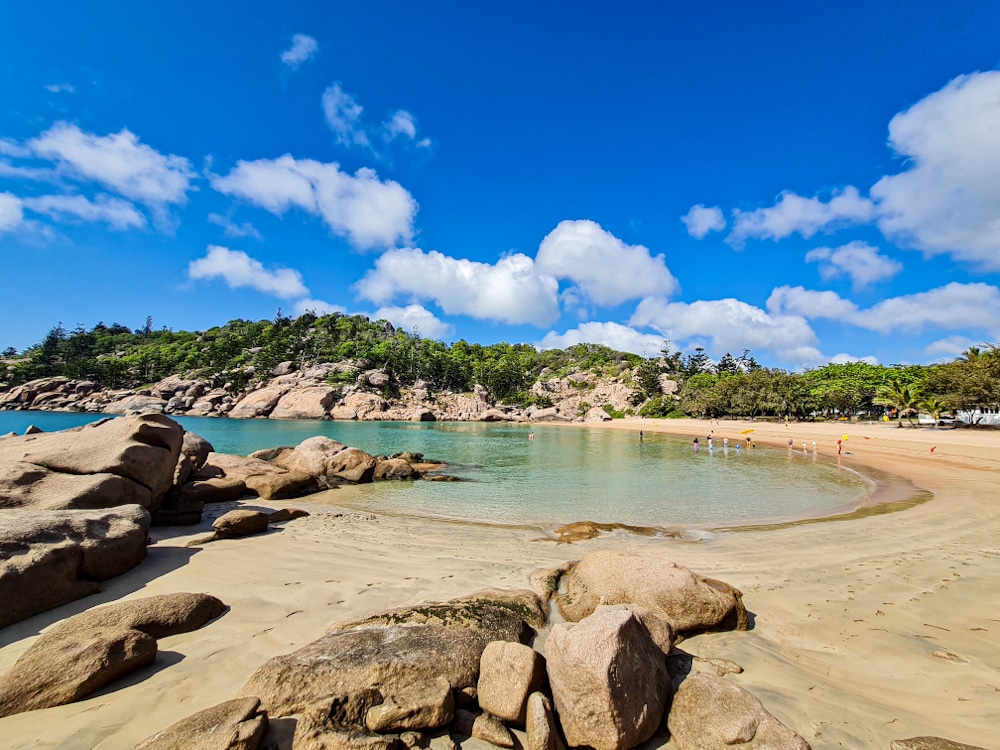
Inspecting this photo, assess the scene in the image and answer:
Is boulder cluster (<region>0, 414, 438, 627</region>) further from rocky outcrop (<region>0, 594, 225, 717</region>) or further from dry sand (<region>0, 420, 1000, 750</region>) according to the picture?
rocky outcrop (<region>0, 594, 225, 717</region>)

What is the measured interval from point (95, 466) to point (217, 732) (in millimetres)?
10604

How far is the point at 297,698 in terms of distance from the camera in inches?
147

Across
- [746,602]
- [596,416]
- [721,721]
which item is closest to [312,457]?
[746,602]

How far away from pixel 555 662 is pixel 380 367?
375 ft

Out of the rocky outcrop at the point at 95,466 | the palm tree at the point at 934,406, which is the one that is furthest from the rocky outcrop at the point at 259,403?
the palm tree at the point at 934,406

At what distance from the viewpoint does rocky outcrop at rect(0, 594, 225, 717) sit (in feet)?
12.8

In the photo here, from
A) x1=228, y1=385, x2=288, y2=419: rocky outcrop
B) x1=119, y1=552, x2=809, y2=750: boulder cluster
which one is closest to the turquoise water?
x1=119, y1=552, x2=809, y2=750: boulder cluster

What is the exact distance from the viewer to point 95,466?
10.3 m

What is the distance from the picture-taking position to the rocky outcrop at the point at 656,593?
580 cm

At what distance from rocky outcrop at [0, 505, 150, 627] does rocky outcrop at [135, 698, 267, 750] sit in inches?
181

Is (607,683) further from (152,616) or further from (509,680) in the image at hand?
(152,616)

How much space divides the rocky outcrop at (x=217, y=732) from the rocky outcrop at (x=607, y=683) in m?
2.47

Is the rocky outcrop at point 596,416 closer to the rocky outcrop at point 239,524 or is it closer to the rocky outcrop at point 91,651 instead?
the rocky outcrop at point 239,524

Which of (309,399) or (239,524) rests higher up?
(309,399)
